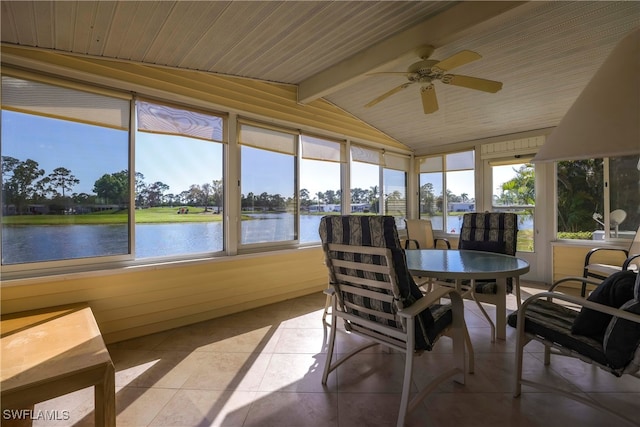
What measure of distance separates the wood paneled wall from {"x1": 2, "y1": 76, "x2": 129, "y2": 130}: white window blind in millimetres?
1306

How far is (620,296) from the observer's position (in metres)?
1.60

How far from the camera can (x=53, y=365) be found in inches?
55.7

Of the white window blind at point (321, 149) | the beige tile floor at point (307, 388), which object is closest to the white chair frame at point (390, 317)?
the beige tile floor at point (307, 388)

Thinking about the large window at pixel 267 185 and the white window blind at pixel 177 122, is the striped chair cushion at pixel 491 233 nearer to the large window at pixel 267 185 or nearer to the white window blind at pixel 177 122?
the large window at pixel 267 185

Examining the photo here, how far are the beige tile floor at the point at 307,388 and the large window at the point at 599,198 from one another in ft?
9.30

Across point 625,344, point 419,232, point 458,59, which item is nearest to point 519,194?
point 419,232

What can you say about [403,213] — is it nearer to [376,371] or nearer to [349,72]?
[349,72]

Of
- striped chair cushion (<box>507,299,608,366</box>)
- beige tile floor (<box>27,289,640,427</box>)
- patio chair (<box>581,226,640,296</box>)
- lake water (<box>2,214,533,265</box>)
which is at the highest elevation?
lake water (<box>2,214,533,265</box>)

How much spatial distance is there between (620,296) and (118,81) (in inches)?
156

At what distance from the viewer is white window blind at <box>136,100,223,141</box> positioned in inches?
108

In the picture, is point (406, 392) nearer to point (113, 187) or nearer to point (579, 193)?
point (113, 187)

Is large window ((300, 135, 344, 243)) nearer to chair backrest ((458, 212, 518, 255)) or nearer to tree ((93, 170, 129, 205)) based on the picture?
chair backrest ((458, 212, 518, 255))

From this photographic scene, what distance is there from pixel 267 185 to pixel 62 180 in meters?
1.98

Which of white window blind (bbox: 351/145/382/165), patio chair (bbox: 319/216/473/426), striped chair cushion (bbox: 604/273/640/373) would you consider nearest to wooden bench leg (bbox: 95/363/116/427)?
patio chair (bbox: 319/216/473/426)
